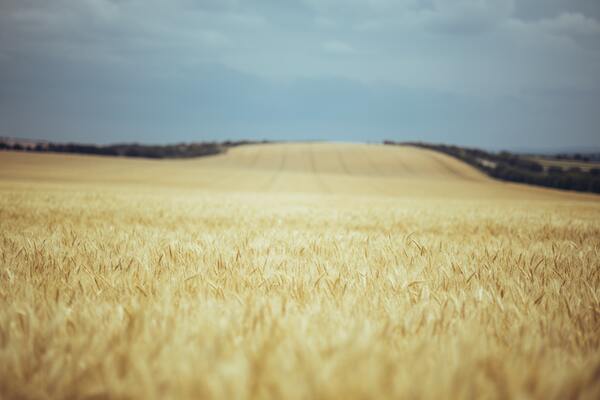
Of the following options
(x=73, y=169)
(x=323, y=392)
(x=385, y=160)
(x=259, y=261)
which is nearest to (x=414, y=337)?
(x=323, y=392)

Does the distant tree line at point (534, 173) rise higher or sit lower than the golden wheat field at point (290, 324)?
higher

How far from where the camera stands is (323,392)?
2.89ft

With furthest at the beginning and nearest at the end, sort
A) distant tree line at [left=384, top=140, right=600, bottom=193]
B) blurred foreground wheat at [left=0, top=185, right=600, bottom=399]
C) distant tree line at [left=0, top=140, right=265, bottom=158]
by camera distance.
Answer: distant tree line at [left=0, top=140, right=265, bottom=158] → distant tree line at [left=384, top=140, right=600, bottom=193] → blurred foreground wheat at [left=0, top=185, right=600, bottom=399]

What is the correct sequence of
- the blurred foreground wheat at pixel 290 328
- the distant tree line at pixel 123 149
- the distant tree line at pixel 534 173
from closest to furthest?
the blurred foreground wheat at pixel 290 328, the distant tree line at pixel 534 173, the distant tree line at pixel 123 149

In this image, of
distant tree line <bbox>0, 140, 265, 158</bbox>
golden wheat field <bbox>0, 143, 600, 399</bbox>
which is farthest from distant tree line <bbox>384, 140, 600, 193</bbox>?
golden wheat field <bbox>0, 143, 600, 399</bbox>

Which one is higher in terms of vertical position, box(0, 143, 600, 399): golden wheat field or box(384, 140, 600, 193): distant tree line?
box(384, 140, 600, 193): distant tree line

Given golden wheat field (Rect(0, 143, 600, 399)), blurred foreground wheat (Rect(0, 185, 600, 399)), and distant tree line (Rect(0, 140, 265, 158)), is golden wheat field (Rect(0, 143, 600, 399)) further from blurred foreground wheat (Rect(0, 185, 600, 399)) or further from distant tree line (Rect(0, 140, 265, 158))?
distant tree line (Rect(0, 140, 265, 158))

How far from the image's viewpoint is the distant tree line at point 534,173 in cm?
4890

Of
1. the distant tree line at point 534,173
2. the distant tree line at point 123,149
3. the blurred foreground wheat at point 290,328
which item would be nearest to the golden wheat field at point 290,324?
the blurred foreground wheat at point 290,328

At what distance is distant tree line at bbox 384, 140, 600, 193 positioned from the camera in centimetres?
4890

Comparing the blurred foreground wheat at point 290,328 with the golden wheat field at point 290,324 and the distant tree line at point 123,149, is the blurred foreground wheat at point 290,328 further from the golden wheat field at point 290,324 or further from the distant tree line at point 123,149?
the distant tree line at point 123,149

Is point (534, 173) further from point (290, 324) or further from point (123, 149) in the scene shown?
point (123, 149)

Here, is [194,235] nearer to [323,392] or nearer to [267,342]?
[267,342]

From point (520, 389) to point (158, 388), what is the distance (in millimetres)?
1005
